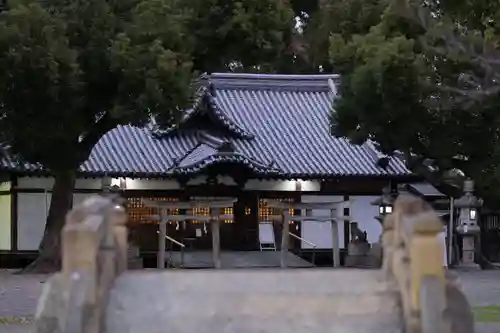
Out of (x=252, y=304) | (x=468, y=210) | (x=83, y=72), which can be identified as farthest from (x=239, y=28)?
(x=252, y=304)

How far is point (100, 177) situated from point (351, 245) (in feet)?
26.4

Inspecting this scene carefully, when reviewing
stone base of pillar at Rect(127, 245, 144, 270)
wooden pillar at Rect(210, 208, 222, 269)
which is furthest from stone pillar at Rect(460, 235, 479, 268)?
stone base of pillar at Rect(127, 245, 144, 270)

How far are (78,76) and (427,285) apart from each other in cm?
1329

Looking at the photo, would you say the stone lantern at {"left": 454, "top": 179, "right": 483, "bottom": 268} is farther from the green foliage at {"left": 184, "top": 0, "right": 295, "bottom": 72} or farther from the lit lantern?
the green foliage at {"left": 184, "top": 0, "right": 295, "bottom": 72}

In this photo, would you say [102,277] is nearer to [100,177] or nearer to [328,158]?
[100,177]

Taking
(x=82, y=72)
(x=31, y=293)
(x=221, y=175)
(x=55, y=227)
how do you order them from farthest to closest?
(x=221, y=175), (x=55, y=227), (x=82, y=72), (x=31, y=293)

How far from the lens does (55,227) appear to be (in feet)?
77.9

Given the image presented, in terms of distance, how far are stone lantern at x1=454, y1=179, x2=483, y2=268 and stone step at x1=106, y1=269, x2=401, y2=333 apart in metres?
17.6

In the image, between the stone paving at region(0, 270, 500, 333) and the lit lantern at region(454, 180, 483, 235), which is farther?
the lit lantern at region(454, 180, 483, 235)

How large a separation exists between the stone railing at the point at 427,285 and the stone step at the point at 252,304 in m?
0.30

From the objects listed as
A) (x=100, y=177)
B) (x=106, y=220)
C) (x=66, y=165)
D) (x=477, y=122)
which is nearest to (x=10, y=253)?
(x=100, y=177)

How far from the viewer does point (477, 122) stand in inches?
890

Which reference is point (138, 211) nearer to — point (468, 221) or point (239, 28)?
point (239, 28)

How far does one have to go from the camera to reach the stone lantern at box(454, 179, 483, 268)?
26297 mm
